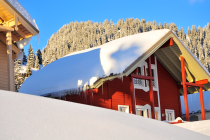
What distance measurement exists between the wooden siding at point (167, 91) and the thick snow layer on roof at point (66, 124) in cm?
986

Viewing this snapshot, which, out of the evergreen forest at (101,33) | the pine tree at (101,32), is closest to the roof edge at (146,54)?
the evergreen forest at (101,33)

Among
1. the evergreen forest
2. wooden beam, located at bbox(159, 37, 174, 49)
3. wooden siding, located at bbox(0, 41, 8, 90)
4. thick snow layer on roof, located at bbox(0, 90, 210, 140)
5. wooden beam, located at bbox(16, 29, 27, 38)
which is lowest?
thick snow layer on roof, located at bbox(0, 90, 210, 140)

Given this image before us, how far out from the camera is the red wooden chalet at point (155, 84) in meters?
12.9

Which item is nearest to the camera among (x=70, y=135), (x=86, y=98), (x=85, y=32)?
(x=70, y=135)

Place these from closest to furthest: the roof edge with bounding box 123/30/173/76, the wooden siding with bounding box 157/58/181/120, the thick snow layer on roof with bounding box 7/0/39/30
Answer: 1. the thick snow layer on roof with bounding box 7/0/39/30
2. the roof edge with bounding box 123/30/173/76
3. the wooden siding with bounding box 157/58/181/120

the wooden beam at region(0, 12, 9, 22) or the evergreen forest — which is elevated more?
the evergreen forest

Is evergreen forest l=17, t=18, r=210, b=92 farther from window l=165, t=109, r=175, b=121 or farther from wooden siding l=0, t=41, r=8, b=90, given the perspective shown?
wooden siding l=0, t=41, r=8, b=90

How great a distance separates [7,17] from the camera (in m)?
10.3

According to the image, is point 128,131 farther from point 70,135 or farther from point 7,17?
point 7,17

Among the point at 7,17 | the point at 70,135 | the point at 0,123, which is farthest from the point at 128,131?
the point at 7,17

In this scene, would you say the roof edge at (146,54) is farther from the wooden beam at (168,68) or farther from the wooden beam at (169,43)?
the wooden beam at (168,68)

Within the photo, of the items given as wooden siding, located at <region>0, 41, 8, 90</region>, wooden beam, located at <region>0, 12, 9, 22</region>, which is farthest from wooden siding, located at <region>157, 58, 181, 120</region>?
wooden beam, located at <region>0, 12, 9, 22</region>

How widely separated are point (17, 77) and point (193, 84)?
4321 centimetres

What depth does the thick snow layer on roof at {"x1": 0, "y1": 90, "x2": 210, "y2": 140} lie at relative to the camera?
4.72 metres
